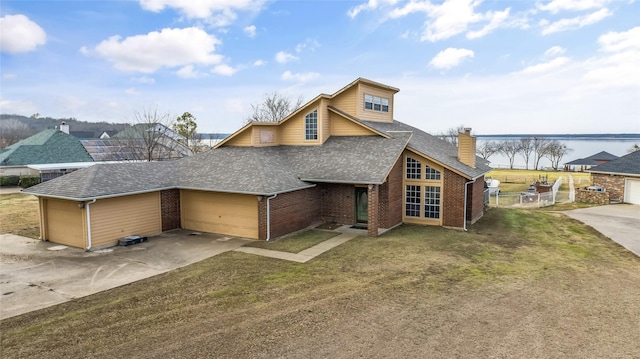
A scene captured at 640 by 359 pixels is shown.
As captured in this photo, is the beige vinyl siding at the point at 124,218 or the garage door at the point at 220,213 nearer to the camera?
the beige vinyl siding at the point at 124,218

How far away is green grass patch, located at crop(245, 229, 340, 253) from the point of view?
47.3 feet

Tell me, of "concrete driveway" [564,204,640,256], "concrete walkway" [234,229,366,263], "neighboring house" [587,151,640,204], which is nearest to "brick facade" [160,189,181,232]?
"concrete walkway" [234,229,366,263]

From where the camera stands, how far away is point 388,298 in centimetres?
962

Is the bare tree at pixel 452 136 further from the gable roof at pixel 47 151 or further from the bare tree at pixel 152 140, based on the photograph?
the gable roof at pixel 47 151

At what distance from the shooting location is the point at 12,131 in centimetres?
9056

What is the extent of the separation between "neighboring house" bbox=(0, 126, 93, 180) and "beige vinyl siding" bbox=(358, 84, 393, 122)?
29360 mm

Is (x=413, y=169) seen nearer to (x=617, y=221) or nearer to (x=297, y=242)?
(x=297, y=242)

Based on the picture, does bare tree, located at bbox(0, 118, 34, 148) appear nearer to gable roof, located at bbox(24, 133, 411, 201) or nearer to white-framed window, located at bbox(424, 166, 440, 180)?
gable roof, located at bbox(24, 133, 411, 201)

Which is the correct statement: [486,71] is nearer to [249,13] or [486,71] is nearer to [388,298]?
[249,13]

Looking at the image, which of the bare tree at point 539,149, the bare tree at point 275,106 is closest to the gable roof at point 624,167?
the bare tree at point 275,106

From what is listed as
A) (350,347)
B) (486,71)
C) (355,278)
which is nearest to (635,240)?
(355,278)

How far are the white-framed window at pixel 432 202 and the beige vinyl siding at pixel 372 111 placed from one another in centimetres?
645

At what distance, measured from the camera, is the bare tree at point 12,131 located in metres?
78.2

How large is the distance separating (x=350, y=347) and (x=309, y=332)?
1.00 m
